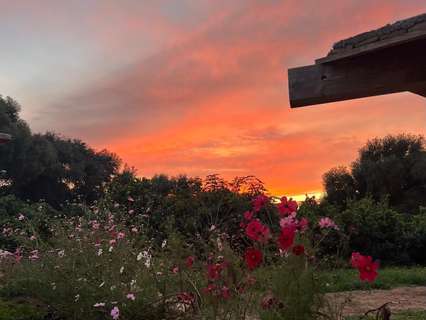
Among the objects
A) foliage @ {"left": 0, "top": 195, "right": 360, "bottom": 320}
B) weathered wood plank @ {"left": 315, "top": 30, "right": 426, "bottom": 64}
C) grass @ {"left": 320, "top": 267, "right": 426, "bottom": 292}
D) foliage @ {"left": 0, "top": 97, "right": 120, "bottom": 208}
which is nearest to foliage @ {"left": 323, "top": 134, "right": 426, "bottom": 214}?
foliage @ {"left": 0, "top": 97, "right": 120, "bottom": 208}

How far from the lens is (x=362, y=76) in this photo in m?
4.60

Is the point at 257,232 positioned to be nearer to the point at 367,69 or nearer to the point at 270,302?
the point at 270,302

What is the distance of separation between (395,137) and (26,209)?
1853cm

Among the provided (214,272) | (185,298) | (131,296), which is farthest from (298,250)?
(131,296)

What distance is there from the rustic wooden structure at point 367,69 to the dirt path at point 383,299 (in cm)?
293

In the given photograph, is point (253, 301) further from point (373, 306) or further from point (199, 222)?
point (199, 222)

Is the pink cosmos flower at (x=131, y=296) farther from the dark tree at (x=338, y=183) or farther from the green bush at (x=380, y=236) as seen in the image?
the dark tree at (x=338, y=183)

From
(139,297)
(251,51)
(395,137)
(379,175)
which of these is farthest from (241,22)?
(395,137)

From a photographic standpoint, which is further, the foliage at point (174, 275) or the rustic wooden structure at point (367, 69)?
the rustic wooden structure at point (367, 69)

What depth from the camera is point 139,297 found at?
546 cm

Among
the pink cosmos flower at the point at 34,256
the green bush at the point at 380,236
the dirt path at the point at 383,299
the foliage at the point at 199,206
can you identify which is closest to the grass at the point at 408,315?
the dirt path at the point at 383,299

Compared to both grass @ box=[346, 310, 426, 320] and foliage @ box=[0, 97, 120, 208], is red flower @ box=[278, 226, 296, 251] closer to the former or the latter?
grass @ box=[346, 310, 426, 320]

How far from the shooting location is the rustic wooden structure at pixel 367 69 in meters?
4.36

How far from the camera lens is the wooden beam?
14.6 feet
